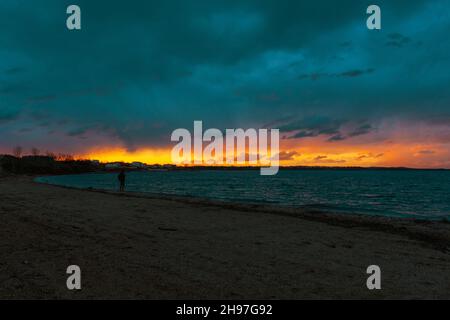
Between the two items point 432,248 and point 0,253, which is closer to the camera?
Result: point 0,253

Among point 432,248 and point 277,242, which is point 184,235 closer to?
point 277,242

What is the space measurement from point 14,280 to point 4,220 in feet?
31.0

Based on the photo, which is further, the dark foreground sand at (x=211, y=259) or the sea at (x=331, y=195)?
the sea at (x=331, y=195)

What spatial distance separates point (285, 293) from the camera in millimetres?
6348

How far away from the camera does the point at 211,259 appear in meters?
8.78

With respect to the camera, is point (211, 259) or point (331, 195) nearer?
point (211, 259)

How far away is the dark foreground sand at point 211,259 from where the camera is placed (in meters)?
6.46

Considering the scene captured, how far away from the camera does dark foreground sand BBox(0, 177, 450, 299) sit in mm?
6465

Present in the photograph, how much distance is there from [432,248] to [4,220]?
17.5 m

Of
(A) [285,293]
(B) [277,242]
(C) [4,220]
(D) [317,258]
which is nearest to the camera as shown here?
(A) [285,293]
